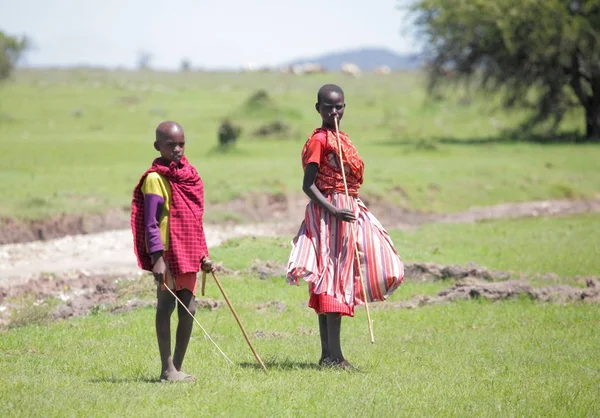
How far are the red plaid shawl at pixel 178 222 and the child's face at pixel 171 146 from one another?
2.3 inches

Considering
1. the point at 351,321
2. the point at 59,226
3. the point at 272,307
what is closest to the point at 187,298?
the point at 351,321

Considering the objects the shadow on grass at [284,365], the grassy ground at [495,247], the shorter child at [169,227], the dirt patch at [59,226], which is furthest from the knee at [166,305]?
the dirt patch at [59,226]

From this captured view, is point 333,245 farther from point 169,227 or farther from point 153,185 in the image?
point 153,185

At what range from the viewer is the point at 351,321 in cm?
1117

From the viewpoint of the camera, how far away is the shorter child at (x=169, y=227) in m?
7.39

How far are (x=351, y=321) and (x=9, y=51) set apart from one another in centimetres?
4936

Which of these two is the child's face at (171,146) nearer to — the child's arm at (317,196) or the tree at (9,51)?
the child's arm at (317,196)

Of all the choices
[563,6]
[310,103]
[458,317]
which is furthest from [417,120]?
[458,317]

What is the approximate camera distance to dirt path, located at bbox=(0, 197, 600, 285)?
15.6 m

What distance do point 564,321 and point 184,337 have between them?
16.2 feet

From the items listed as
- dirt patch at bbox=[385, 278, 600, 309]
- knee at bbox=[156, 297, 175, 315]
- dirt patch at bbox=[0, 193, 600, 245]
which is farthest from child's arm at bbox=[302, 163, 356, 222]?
dirt patch at bbox=[0, 193, 600, 245]

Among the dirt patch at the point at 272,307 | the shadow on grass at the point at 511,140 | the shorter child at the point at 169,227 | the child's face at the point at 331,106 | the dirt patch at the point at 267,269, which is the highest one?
the child's face at the point at 331,106

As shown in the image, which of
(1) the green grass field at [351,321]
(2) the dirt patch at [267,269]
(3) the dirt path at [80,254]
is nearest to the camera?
(1) the green grass field at [351,321]

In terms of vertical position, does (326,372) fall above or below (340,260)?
below
